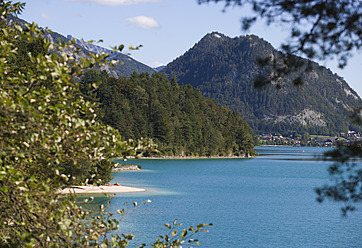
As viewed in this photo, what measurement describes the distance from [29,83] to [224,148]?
396 ft

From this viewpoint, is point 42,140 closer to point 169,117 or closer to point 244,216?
point 244,216

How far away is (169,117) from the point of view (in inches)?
4690

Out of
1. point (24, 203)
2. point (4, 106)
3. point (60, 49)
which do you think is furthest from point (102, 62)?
point (24, 203)

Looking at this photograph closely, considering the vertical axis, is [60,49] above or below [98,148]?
above

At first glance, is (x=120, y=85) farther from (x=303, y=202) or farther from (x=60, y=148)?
(x=60, y=148)

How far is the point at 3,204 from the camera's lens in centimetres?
709

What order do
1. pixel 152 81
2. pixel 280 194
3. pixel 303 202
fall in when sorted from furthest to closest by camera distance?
pixel 152 81 < pixel 280 194 < pixel 303 202

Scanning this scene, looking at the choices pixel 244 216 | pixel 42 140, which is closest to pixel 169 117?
pixel 244 216

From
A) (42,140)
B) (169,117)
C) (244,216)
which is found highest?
(169,117)

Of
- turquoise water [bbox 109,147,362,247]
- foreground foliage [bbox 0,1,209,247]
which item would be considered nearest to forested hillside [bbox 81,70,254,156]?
turquoise water [bbox 109,147,362,247]

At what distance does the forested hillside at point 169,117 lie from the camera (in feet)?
355

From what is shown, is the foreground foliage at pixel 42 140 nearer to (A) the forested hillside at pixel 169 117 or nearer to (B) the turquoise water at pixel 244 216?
(B) the turquoise water at pixel 244 216

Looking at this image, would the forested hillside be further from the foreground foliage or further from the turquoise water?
the foreground foliage

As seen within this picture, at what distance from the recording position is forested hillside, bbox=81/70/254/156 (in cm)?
10806
